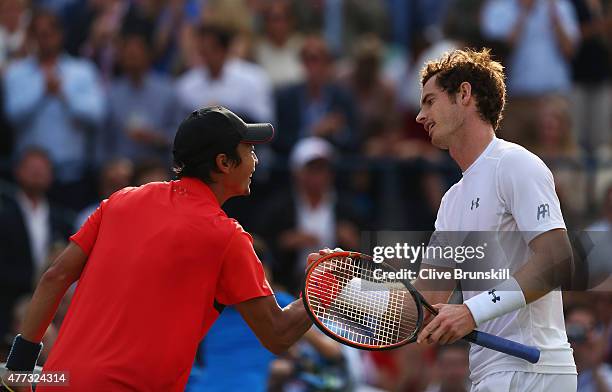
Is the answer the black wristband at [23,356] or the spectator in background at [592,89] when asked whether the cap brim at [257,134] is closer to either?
the black wristband at [23,356]

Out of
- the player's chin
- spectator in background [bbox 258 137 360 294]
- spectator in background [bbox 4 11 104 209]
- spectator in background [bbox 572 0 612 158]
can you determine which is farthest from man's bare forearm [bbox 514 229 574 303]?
spectator in background [bbox 572 0 612 158]

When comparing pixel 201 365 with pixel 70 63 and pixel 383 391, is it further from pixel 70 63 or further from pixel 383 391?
pixel 70 63

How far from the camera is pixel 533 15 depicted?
1183cm

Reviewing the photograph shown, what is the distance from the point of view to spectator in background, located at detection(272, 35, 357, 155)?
38.0 ft

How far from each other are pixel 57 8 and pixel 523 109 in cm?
486

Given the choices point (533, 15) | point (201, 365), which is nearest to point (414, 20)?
point (533, 15)

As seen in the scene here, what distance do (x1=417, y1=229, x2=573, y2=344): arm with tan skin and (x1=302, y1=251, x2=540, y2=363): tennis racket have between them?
21 cm

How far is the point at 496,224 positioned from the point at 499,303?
404 mm

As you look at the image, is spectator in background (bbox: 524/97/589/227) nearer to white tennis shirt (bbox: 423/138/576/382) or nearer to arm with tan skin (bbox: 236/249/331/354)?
white tennis shirt (bbox: 423/138/576/382)

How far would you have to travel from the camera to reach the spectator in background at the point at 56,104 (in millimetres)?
11172

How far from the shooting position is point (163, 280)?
5039 mm

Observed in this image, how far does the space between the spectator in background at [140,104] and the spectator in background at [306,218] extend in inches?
50.4

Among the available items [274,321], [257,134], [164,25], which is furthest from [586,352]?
[164,25]

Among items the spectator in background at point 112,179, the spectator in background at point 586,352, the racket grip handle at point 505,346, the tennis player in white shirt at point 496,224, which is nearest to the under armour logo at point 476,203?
the tennis player in white shirt at point 496,224
